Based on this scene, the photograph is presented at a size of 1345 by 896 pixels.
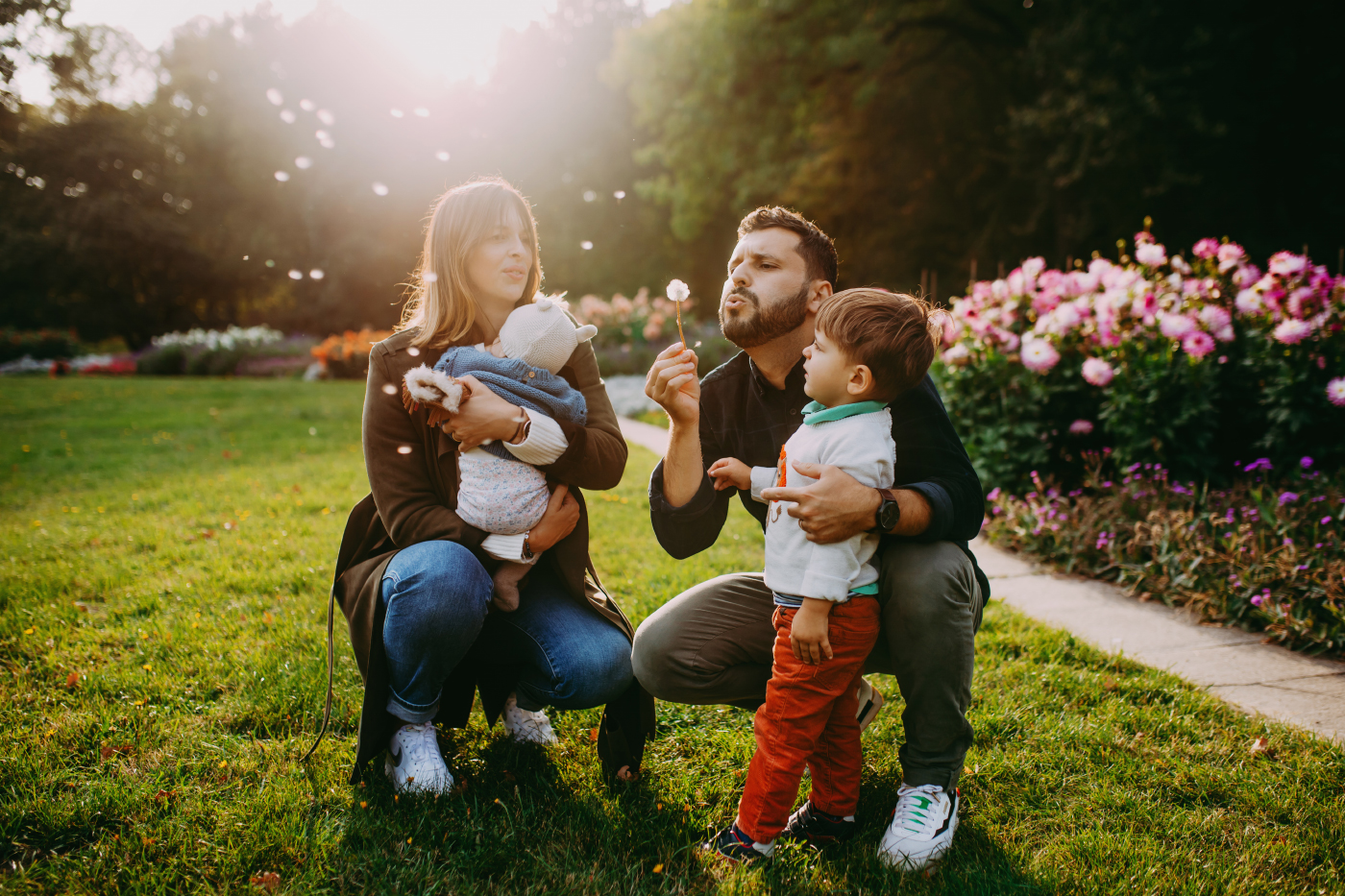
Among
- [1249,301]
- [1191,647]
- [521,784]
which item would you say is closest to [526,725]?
[521,784]

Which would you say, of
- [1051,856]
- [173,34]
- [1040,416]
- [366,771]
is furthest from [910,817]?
[173,34]

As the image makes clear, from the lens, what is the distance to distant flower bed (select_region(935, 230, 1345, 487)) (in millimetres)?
3719

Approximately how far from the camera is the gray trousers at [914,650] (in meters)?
1.79

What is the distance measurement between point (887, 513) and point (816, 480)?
0.17 metres

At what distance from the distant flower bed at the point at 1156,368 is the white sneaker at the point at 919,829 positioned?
288cm

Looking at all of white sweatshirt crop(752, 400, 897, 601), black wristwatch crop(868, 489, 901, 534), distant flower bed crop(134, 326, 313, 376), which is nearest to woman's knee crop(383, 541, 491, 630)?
white sweatshirt crop(752, 400, 897, 601)

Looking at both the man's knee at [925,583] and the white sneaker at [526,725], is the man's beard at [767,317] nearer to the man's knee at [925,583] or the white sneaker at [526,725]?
the man's knee at [925,583]

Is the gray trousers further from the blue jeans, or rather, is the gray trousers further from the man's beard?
the man's beard

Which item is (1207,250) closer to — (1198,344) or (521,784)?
(1198,344)

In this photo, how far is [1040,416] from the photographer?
15.0ft

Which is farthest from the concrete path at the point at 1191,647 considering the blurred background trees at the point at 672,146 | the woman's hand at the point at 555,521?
the blurred background trees at the point at 672,146

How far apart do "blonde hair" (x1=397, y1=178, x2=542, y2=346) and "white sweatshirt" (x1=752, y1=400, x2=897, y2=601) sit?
1036 mm

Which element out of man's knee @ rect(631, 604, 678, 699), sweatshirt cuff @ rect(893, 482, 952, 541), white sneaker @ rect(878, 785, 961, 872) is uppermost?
sweatshirt cuff @ rect(893, 482, 952, 541)

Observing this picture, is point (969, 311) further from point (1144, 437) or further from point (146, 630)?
point (146, 630)
